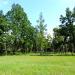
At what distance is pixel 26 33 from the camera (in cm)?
9488

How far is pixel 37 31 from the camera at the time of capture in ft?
323

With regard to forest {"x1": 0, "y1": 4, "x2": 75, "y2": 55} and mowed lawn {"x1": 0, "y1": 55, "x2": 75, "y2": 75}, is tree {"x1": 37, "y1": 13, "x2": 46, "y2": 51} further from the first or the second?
mowed lawn {"x1": 0, "y1": 55, "x2": 75, "y2": 75}

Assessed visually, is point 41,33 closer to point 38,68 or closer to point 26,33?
point 26,33

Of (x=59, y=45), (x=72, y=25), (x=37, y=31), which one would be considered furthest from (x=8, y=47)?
(x=72, y=25)

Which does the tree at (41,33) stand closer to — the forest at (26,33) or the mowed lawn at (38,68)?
the forest at (26,33)

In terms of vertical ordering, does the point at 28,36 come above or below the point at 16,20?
below

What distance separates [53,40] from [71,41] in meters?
13.6

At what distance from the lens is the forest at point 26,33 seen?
286 feet

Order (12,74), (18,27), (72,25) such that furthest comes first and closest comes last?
(18,27) → (72,25) → (12,74)

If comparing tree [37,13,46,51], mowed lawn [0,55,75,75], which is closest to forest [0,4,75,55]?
tree [37,13,46,51]

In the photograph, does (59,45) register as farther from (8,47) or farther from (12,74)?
(12,74)

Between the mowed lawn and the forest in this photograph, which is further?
the forest

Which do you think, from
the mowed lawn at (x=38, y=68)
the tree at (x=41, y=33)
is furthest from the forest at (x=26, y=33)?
the mowed lawn at (x=38, y=68)

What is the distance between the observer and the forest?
8725 centimetres
